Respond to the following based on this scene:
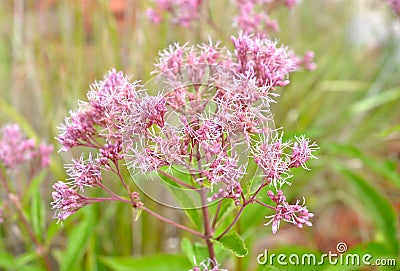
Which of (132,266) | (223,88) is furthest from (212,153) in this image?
(132,266)

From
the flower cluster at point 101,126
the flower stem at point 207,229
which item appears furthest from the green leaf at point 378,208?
the flower cluster at point 101,126

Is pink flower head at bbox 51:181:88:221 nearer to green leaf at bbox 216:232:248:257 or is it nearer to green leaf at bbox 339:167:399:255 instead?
green leaf at bbox 216:232:248:257

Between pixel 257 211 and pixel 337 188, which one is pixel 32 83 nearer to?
pixel 257 211

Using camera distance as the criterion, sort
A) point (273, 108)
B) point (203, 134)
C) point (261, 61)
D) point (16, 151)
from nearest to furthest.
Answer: point (203, 134) → point (261, 61) → point (16, 151) → point (273, 108)

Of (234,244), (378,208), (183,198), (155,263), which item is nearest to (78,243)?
(155,263)

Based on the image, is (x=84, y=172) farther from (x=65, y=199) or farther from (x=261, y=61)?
(x=261, y=61)

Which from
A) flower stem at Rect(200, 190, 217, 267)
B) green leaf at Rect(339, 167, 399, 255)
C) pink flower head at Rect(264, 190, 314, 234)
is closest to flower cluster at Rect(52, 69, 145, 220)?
flower stem at Rect(200, 190, 217, 267)

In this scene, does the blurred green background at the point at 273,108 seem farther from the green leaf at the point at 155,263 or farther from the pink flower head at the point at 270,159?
the pink flower head at the point at 270,159
